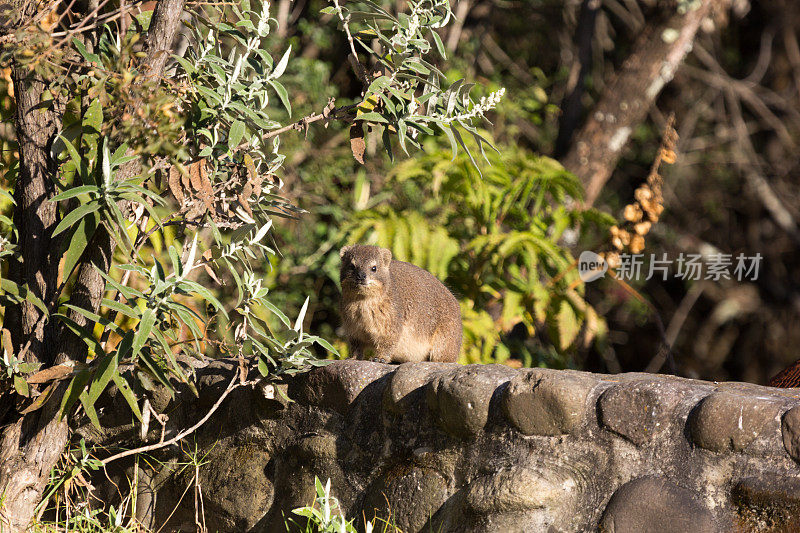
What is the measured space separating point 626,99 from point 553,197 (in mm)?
1777

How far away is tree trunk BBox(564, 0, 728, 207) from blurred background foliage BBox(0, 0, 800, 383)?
338 mm

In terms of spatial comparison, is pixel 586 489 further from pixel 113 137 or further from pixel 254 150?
pixel 113 137

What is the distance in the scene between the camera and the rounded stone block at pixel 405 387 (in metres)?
3.57

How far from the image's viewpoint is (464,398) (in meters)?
3.37

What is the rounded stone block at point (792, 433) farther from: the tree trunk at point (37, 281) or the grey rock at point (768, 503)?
the tree trunk at point (37, 281)

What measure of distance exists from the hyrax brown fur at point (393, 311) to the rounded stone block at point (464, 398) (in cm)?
165

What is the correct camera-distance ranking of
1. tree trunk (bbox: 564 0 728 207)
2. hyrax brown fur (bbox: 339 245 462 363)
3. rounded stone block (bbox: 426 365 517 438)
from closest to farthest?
rounded stone block (bbox: 426 365 517 438) → hyrax brown fur (bbox: 339 245 462 363) → tree trunk (bbox: 564 0 728 207)

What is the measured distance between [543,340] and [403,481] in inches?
248

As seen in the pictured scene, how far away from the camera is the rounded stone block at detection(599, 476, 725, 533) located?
2.93 m

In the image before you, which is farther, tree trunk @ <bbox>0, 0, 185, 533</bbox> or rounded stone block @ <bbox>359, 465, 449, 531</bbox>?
tree trunk @ <bbox>0, 0, 185, 533</bbox>

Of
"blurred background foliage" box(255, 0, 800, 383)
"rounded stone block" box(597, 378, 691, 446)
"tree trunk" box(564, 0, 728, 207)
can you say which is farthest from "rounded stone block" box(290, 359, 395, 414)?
"tree trunk" box(564, 0, 728, 207)

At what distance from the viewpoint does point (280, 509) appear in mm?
3801

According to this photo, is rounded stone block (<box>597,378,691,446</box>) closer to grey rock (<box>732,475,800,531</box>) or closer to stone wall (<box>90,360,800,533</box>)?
stone wall (<box>90,360,800,533</box>)

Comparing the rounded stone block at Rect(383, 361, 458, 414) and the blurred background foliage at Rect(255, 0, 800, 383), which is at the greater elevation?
the rounded stone block at Rect(383, 361, 458, 414)
